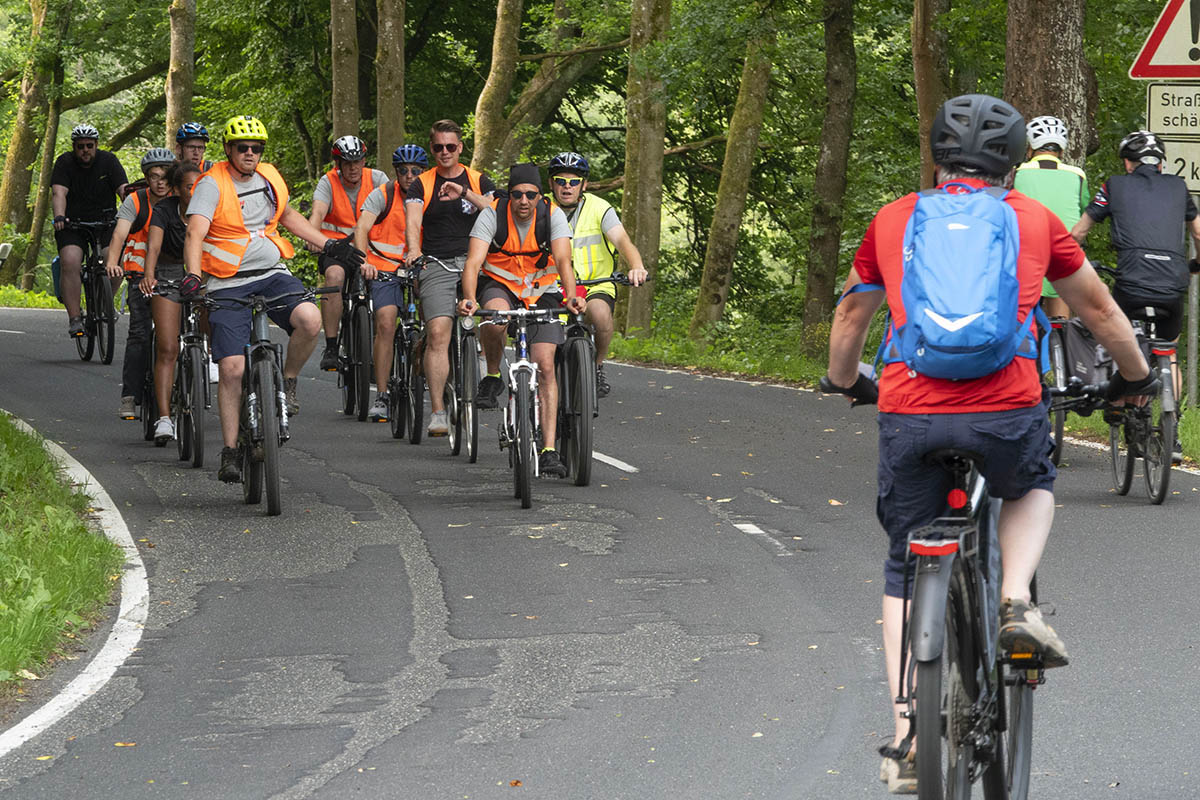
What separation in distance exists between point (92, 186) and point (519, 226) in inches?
329

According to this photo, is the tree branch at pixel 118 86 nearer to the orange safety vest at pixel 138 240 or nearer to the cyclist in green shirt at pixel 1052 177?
the orange safety vest at pixel 138 240

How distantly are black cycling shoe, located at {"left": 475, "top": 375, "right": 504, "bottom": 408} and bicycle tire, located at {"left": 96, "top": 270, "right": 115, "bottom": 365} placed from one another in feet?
27.1

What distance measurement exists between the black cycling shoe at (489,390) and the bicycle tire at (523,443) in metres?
0.83

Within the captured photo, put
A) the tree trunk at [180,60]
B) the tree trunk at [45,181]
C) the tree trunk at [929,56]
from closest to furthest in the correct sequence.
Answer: the tree trunk at [929,56] → the tree trunk at [180,60] → the tree trunk at [45,181]

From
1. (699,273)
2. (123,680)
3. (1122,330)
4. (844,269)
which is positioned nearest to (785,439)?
(123,680)

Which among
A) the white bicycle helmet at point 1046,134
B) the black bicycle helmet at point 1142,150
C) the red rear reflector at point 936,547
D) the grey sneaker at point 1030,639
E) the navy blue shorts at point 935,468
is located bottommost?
the grey sneaker at point 1030,639

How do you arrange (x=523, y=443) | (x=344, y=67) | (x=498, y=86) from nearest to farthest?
(x=523, y=443) → (x=344, y=67) → (x=498, y=86)

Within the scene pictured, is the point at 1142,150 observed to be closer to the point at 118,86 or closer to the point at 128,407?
the point at 128,407

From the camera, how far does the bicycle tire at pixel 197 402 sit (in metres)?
12.5

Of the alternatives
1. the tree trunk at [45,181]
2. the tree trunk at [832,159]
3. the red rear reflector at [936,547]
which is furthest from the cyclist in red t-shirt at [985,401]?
the tree trunk at [45,181]

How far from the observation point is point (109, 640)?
7832 mm

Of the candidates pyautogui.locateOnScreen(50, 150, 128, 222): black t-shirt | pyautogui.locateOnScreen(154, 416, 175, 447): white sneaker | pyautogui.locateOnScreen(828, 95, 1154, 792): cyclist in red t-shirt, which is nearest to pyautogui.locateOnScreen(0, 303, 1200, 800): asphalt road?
pyautogui.locateOnScreen(154, 416, 175, 447): white sneaker

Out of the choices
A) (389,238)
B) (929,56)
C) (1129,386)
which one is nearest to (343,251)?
(389,238)

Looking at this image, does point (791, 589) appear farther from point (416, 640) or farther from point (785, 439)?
point (785, 439)
